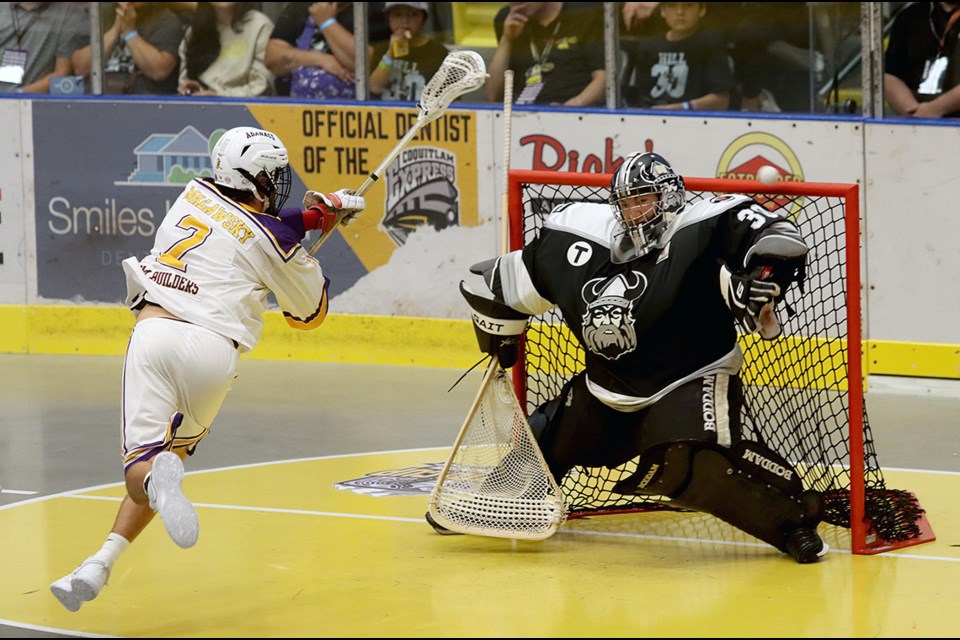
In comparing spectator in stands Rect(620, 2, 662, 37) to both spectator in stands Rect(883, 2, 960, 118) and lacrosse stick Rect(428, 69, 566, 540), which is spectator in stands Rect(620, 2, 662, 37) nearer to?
spectator in stands Rect(883, 2, 960, 118)

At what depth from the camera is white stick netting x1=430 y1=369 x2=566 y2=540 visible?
20.5 feet

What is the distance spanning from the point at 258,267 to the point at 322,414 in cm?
303

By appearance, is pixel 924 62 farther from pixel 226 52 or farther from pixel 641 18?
pixel 226 52

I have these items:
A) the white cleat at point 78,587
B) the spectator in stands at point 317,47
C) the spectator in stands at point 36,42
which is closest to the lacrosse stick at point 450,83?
the white cleat at point 78,587

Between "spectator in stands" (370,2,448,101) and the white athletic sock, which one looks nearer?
the white athletic sock

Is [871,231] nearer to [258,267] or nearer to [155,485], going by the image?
[258,267]

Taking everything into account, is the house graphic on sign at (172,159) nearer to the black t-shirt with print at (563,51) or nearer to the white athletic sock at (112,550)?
the black t-shirt with print at (563,51)

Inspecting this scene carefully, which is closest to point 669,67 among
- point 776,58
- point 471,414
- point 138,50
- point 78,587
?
point 776,58

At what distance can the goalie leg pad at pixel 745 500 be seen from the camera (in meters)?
5.82

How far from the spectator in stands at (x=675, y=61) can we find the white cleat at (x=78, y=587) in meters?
5.47

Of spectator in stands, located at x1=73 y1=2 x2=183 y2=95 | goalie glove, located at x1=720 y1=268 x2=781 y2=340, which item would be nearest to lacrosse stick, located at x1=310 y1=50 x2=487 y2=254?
goalie glove, located at x1=720 y1=268 x2=781 y2=340

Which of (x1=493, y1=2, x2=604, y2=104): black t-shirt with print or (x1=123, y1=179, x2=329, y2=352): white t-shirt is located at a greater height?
(x1=493, y1=2, x2=604, y2=104): black t-shirt with print

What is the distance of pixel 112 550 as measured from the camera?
5301mm

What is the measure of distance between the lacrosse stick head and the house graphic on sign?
3.60 meters
